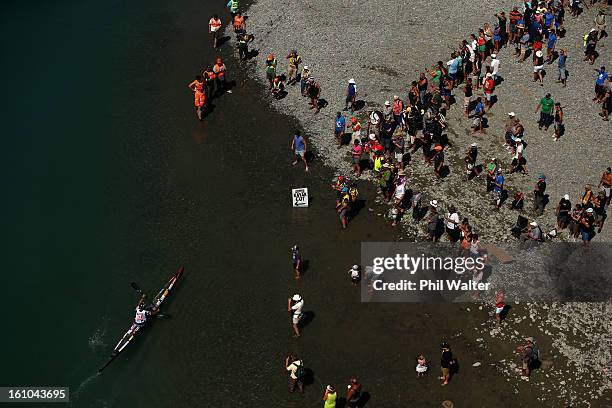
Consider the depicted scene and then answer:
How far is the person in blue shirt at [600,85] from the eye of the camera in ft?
129

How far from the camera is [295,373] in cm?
2744

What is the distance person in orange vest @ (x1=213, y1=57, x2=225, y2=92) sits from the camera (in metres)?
42.9

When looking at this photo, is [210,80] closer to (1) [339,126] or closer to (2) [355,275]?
(1) [339,126]

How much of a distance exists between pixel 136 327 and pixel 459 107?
69.4ft

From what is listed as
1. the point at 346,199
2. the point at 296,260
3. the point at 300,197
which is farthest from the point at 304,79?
the point at 296,260

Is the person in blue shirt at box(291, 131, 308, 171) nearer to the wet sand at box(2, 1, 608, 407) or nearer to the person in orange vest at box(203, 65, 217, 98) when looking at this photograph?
the wet sand at box(2, 1, 608, 407)

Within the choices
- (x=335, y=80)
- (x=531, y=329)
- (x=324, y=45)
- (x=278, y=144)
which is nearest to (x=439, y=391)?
(x=531, y=329)

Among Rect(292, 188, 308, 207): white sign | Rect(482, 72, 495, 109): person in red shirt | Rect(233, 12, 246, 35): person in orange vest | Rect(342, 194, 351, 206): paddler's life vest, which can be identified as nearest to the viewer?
Rect(342, 194, 351, 206): paddler's life vest

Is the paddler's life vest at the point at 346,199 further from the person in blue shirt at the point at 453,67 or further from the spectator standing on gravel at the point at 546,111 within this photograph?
the spectator standing on gravel at the point at 546,111

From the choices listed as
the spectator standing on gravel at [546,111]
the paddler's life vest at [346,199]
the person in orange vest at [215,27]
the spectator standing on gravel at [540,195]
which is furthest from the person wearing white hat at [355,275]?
the person in orange vest at [215,27]

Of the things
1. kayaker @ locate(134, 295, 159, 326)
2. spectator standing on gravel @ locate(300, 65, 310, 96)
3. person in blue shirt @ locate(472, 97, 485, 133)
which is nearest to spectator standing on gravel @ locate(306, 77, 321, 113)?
spectator standing on gravel @ locate(300, 65, 310, 96)

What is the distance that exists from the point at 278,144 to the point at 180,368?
1472 centimetres

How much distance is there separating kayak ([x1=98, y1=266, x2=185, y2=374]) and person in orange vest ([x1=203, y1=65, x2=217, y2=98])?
1406 centimetres

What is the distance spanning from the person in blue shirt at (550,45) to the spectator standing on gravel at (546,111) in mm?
4304
